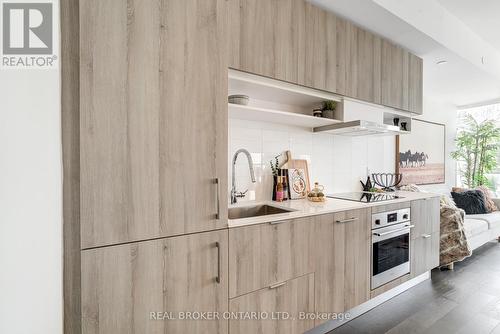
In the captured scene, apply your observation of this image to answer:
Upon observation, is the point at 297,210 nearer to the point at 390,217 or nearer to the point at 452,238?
the point at 390,217

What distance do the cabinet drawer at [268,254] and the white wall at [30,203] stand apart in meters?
0.79

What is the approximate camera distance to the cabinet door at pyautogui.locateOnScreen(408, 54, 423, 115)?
104 inches

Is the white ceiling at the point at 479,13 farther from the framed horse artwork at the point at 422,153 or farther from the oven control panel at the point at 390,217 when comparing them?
the oven control panel at the point at 390,217

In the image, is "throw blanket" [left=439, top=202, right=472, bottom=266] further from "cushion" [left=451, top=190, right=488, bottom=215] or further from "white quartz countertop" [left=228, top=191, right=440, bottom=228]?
"cushion" [left=451, top=190, right=488, bottom=215]

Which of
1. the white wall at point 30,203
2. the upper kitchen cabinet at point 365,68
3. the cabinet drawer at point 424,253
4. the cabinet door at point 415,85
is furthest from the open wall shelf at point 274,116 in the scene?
the cabinet drawer at point 424,253

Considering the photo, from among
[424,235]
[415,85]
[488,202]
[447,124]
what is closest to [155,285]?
[424,235]

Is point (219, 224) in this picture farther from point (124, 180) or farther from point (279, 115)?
point (279, 115)

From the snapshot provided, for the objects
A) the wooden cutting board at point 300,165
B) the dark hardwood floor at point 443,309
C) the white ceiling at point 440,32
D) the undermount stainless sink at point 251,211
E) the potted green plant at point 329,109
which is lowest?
the dark hardwood floor at point 443,309

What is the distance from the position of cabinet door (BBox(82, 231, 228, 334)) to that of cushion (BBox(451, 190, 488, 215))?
411cm

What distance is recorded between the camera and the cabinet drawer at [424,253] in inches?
93.7

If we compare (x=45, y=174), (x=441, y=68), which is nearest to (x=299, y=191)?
(x=45, y=174)

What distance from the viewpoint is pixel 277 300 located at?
150 centimetres

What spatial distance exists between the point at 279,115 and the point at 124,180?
1.21 m

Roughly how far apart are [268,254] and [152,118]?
955 mm
